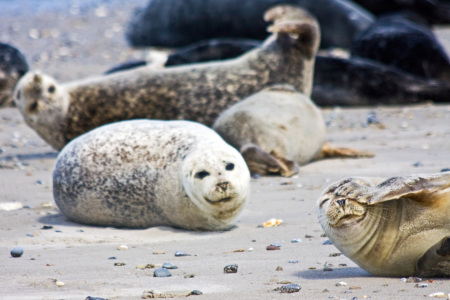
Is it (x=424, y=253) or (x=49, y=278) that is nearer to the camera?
(x=424, y=253)

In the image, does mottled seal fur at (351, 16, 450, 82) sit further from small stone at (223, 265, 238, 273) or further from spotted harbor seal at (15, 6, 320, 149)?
small stone at (223, 265, 238, 273)

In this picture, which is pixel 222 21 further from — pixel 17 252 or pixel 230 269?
pixel 230 269

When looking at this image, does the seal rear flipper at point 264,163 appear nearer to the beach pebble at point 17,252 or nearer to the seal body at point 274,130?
the seal body at point 274,130

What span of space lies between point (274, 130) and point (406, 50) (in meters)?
5.06

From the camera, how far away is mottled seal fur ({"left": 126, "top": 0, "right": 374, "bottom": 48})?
42.5ft

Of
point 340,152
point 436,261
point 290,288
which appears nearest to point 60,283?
point 290,288

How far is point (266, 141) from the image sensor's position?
19.1ft

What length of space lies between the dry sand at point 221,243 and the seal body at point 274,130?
19cm

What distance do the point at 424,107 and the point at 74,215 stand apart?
18.5ft

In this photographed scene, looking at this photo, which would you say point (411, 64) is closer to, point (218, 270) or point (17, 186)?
point (17, 186)

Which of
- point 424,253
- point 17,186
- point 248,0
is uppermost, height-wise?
point 248,0

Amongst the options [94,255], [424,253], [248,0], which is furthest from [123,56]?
[424,253]

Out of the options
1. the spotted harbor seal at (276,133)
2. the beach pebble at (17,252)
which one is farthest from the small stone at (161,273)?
the spotted harbor seal at (276,133)

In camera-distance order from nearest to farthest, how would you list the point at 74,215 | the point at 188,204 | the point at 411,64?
the point at 188,204
the point at 74,215
the point at 411,64
